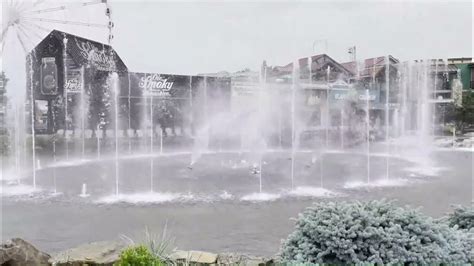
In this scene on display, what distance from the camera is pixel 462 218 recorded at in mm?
4363

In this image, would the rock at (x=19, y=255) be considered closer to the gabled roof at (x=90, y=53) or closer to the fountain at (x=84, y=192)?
the fountain at (x=84, y=192)

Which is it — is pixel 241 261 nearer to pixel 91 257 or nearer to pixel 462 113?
pixel 91 257

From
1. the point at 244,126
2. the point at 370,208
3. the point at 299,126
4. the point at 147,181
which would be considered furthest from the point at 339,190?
the point at 299,126

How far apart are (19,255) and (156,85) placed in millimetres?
20837

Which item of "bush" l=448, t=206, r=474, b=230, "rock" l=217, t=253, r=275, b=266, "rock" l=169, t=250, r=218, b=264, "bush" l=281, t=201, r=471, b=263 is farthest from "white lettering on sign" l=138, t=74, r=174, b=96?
"bush" l=281, t=201, r=471, b=263

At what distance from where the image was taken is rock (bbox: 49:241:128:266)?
4.13 meters

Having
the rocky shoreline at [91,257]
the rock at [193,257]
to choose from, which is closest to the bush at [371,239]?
the rocky shoreline at [91,257]

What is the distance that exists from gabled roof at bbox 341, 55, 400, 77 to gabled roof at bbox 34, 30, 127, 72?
10735 mm

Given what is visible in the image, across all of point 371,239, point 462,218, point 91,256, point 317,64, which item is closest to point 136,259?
point 91,256

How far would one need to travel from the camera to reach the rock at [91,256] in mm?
4133

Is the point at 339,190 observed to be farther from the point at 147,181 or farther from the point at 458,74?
the point at 458,74

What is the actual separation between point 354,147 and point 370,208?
1989cm

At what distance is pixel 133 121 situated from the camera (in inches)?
961

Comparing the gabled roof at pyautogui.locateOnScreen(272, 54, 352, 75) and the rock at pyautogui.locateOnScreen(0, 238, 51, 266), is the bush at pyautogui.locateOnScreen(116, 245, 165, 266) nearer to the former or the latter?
the rock at pyautogui.locateOnScreen(0, 238, 51, 266)
